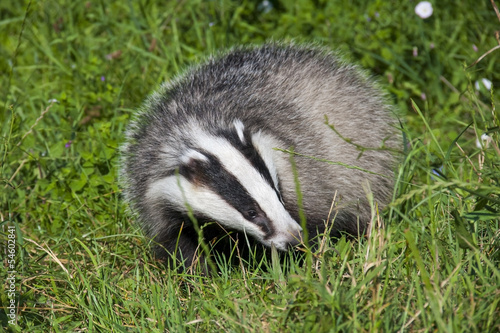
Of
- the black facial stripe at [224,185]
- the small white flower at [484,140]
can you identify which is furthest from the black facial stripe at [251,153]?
the small white flower at [484,140]

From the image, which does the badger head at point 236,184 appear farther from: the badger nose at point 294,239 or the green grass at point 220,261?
the green grass at point 220,261

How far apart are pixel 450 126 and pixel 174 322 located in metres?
3.31

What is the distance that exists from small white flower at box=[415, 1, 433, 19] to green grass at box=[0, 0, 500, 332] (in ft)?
0.53

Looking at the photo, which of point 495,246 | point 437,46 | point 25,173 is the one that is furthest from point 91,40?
point 495,246

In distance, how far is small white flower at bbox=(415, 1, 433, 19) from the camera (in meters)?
5.53

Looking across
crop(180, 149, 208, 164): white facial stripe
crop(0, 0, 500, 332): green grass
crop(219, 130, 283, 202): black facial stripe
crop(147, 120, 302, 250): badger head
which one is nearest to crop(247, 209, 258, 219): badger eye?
crop(147, 120, 302, 250): badger head

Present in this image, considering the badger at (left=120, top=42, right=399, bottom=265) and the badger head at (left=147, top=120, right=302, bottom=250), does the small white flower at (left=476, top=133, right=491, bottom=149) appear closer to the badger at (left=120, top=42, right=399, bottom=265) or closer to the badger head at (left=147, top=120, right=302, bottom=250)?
the badger at (left=120, top=42, right=399, bottom=265)

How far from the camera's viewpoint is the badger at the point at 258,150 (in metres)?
3.24

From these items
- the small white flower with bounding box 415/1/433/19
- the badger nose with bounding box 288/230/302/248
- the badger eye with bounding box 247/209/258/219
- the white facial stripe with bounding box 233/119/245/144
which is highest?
the white facial stripe with bounding box 233/119/245/144

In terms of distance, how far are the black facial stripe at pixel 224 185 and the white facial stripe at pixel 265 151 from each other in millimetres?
254

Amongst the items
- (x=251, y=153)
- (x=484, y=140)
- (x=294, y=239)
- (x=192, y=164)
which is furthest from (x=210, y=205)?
(x=484, y=140)

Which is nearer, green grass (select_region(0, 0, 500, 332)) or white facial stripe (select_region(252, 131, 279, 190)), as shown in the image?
green grass (select_region(0, 0, 500, 332))

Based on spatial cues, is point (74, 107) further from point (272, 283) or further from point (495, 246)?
point (495, 246)

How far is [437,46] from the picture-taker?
563cm
